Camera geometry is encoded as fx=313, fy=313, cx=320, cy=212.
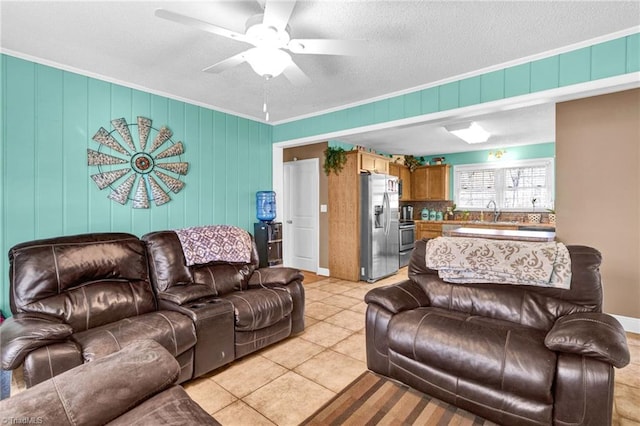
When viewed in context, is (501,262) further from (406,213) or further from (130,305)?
(406,213)

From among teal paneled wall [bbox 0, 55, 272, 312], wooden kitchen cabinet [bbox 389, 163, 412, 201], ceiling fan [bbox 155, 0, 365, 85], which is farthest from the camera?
wooden kitchen cabinet [bbox 389, 163, 412, 201]

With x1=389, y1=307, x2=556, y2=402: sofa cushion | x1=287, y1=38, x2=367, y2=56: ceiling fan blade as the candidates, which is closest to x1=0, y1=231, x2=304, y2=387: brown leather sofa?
x1=389, y1=307, x2=556, y2=402: sofa cushion

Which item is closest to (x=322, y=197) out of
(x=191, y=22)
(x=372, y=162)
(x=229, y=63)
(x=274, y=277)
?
(x=372, y=162)

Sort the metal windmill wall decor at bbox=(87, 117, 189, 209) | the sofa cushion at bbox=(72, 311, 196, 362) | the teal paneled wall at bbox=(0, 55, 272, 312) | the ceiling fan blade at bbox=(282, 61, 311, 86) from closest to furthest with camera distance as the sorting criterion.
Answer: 1. the sofa cushion at bbox=(72, 311, 196, 362)
2. the ceiling fan blade at bbox=(282, 61, 311, 86)
3. the teal paneled wall at bbox=(0, 55, 272, 312)
4. the metal windmill wall decor at bbox=(87, 117, 189, 209)

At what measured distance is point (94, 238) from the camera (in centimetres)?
254

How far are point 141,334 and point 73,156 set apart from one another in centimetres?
205

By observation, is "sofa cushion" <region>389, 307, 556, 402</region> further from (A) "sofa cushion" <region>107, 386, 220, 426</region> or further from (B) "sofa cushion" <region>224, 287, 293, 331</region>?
(A) "sofa cushion" <region>107, 386, 220, 426</region>

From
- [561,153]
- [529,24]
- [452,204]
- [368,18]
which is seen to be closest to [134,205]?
[368,18]

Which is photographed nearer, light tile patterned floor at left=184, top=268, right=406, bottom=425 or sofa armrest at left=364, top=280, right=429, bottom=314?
light tile patterned floor at left=184, top=268, right=406, bottom=425

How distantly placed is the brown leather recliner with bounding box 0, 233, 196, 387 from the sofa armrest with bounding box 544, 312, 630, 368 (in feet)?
7.44

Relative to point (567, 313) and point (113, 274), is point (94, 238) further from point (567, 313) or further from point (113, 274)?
point (567, 313)

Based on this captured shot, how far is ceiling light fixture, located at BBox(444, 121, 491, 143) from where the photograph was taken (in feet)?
14.1

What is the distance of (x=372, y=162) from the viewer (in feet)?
17.8

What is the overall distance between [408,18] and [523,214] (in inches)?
223
